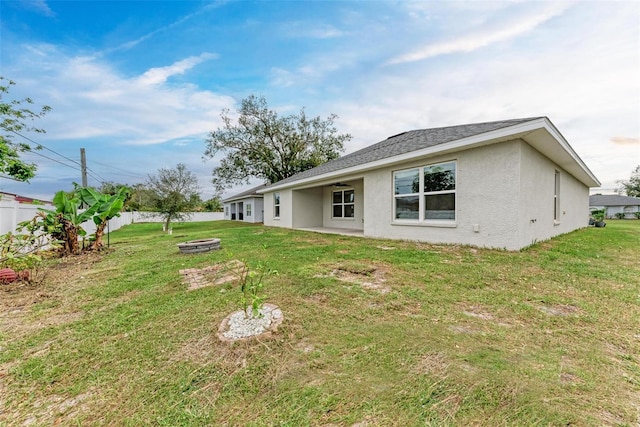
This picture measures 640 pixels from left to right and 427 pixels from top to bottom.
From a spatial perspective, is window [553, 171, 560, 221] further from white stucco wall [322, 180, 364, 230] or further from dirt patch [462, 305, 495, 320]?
dirt patch [462, 305, 495, 320]

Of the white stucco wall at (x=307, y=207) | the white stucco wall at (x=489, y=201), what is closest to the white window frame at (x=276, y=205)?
the white stucco wall at (x=307, y=207)

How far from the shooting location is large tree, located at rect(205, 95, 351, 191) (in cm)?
2530

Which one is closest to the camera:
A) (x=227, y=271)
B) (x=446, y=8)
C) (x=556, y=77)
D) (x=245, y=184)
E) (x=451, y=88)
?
(x=227, y=271)

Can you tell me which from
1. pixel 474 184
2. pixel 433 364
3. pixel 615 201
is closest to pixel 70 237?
pixel 433 364

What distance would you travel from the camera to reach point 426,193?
8109 millimetres

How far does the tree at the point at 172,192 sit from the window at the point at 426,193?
1455cm

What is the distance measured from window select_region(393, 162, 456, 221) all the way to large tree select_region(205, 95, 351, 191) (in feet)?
60.3

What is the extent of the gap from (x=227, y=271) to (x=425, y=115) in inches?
582

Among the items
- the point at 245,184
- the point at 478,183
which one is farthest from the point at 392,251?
the point at 245,184

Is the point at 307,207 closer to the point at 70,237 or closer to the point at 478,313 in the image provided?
the point at 70,237

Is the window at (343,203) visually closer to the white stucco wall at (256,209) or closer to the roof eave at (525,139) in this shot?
the roof eave at (525,139)

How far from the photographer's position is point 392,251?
22.6 feet

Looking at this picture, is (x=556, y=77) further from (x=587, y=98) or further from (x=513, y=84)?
(x=587, y=98)

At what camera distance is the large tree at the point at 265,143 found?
25.3 metres
